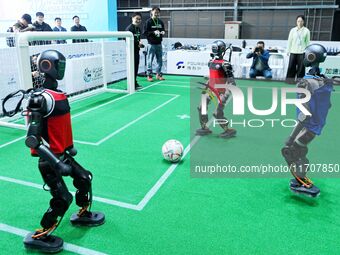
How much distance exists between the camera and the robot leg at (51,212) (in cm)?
305

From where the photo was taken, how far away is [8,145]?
591 centimetres

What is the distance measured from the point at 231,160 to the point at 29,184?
3027 mm

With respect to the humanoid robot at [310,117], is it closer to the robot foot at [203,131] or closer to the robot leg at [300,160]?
the robot leg at [300,160]

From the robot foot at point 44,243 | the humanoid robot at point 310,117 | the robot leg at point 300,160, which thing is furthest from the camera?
the robot leg at point 300,160

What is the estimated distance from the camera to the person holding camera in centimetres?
1137

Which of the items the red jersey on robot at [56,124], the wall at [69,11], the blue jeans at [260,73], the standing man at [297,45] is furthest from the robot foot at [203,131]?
the wall at [69,11]

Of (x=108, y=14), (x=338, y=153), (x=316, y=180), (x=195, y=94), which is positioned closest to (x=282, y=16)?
(x=108, y=14)

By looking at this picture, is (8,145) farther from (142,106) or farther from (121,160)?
(142,106)

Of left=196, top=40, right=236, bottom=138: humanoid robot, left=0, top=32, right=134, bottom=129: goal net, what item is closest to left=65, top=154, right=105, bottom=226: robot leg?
left=196, top=40, right=236, bottom=138: humanoid robot

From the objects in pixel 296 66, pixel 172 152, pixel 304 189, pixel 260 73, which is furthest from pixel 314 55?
pixel 260 73

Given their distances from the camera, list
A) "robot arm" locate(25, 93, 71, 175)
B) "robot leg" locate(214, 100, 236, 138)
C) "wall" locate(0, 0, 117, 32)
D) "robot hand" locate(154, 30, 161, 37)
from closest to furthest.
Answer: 1. "robot arm" locate(25, 93, 71, 175)
2. "robot leg" locate(214, 100, 236, 138)
3. "robot hand" locate(154, 30, 161, 37)
4. "wall" locate(0, 0, 117, 32)

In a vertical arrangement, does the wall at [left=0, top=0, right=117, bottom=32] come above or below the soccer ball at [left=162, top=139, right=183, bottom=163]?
above

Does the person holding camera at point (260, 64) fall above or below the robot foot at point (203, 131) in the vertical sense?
above

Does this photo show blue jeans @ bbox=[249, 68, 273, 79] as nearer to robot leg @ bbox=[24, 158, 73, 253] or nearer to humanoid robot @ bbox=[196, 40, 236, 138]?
humanoid robot @ bbox=[196, 40, 236, 138]
